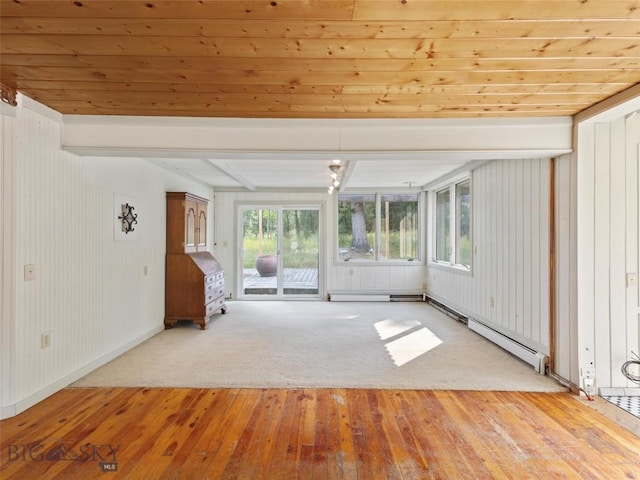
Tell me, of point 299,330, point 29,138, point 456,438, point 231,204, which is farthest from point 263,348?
point 231,204

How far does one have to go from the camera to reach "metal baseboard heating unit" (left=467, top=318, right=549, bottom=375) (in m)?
2.96

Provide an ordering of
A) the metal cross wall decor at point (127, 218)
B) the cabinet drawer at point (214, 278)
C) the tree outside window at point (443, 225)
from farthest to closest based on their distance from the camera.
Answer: the tree outside window at point (443, 225), the cabinet drawer at point (214, 278), the metal cross wall decor at point (127, 218)

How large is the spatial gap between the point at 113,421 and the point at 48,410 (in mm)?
585

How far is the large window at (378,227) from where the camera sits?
671 centimetres

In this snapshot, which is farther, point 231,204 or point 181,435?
point 231,204

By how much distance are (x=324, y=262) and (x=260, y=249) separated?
1.38m

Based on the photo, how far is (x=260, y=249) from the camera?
661 centimetres

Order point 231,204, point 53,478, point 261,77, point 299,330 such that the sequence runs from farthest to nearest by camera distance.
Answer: point 231,204 → point 299,330 → point 261,77 → point 53,478

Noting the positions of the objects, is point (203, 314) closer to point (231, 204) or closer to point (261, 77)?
point (231, 204)

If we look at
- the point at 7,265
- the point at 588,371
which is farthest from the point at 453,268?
the point at 7,265

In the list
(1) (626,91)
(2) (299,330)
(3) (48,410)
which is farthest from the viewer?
(2) (299,330)

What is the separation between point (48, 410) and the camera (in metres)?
2.36

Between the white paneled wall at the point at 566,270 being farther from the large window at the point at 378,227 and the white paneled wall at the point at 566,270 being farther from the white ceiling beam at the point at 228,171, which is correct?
the large window at the point at 378,227

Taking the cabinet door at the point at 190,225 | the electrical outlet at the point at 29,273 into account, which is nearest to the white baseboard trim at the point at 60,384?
the electrical outlet at the point at 29,273
